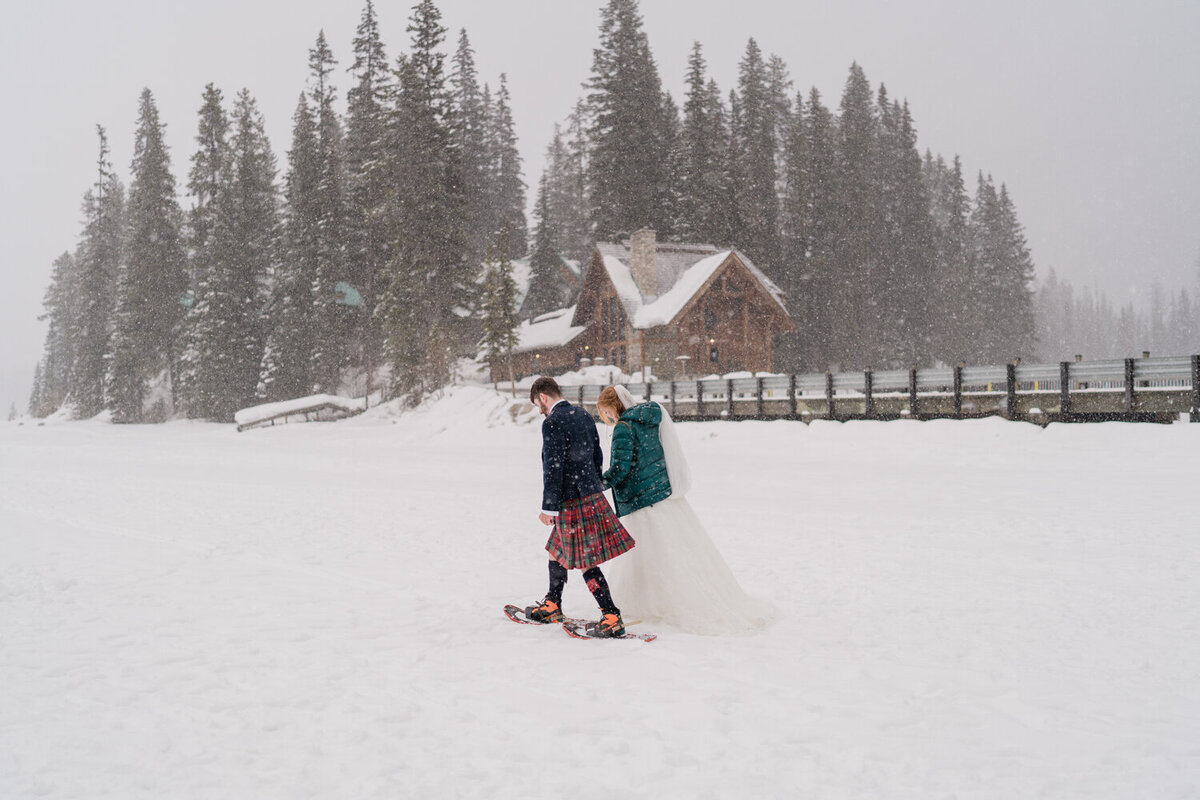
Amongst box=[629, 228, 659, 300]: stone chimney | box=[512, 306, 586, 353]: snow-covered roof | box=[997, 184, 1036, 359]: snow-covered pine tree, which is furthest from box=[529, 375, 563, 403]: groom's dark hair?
box=[997, 184, 1036, 359]: snow-covered pine tree

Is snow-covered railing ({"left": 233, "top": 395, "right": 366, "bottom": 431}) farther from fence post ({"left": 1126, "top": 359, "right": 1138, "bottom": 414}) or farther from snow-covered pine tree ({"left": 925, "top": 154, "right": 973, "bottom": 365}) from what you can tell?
snow-covered pine tree ({"left": 925, "top": 154, "right": 973, "bottom": 365})

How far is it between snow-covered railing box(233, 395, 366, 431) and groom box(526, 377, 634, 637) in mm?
33333

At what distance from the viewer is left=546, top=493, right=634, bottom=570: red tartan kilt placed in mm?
5633

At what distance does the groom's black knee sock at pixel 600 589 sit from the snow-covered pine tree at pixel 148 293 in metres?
47.1

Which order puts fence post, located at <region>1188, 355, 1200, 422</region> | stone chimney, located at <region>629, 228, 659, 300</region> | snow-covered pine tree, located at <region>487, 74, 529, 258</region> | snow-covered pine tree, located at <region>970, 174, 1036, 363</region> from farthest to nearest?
snow-covered pine tree, located at <region>487, 74, 529, 258</region> < snow-covered pine tree, located at <region>970, 174, 1036, 363</region> < stone chimney, located at <region>629, 228, 659, 300</region> < fence post, located at <region>1188, 355, 1200, 422</region>

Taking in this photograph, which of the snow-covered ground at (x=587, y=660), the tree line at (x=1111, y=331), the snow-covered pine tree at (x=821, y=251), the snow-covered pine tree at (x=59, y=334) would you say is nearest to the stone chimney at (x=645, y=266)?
the snow-covered pine tree at (x=821, y=251)

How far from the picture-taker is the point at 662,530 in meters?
5.99

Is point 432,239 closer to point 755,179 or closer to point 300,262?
point 300,262

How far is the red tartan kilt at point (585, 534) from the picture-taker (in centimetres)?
563

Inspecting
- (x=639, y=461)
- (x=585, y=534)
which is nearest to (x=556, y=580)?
(x=585, y=534)

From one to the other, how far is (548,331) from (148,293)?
78.7ft

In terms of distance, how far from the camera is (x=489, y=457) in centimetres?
2127

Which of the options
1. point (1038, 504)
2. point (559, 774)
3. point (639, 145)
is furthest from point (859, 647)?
point (639, 145)

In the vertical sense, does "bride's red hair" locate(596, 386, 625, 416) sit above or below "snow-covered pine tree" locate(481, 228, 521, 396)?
below
